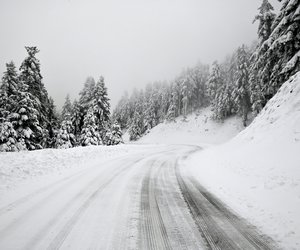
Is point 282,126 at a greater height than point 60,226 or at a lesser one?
greater

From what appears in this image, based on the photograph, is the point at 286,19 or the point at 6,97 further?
the point at 6,97

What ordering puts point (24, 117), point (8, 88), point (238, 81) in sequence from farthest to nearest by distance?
point (238, 81)
point (8, 88)
point (24, 117)

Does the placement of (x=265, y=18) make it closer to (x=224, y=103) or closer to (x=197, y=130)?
(x=224, y=103)

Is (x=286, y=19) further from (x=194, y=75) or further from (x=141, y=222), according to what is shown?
(x=194, y=75)

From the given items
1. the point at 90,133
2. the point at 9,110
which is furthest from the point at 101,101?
the point at 9,110

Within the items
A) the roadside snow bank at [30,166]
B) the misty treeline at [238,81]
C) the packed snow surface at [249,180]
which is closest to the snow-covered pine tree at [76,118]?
the packed snow surface at [249,180]

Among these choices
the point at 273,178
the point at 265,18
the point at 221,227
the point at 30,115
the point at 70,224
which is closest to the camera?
the point at 70,224

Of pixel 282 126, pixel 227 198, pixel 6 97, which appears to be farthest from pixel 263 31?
pixel 6 97

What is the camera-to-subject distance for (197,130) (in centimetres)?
5156

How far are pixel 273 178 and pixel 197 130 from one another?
46.4 m

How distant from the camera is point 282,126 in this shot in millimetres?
9000

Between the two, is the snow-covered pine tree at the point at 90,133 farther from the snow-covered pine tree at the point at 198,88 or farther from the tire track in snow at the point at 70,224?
the snow-covered pine tree at the point at 198,88

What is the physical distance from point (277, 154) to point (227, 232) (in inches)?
208

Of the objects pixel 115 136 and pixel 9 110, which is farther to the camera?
pixel 115 136
